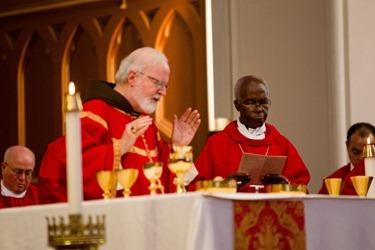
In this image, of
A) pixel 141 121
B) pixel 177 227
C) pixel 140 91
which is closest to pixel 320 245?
pixel 177 227

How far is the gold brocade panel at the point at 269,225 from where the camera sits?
3930mm

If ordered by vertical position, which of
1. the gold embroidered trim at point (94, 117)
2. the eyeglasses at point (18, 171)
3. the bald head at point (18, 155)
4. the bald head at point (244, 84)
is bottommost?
the eyeglasses at point (18, 171)

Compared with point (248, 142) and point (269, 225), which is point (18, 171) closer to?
point (248, 142)

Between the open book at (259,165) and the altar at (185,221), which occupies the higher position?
the open book at (259,165)

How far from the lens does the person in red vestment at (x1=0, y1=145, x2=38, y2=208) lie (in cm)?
734

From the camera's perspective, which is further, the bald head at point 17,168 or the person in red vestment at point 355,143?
the bald head at point 17,168

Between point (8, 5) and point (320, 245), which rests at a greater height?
point (8, 5)

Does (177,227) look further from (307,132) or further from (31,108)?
(31,108)

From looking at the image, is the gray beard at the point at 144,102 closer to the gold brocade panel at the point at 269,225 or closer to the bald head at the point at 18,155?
the gold brocade panel at the point at 269,225

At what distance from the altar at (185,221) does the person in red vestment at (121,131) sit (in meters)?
0.63

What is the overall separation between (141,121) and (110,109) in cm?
74

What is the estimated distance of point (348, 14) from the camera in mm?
7246

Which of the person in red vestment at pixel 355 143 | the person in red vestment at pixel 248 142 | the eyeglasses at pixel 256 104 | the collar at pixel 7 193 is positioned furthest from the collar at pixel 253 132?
the collar at pixel 7 193

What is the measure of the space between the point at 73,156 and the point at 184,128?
75.8 inches
